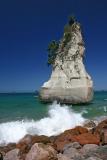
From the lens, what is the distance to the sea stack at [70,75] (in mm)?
45906

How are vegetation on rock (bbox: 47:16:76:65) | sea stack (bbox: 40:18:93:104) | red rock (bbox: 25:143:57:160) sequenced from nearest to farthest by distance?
red rock (bbox: 25:143:57:160) → sea stack (bbox: 40:18:93:104) → vegetation on rock (bbox: 47:16:76:65)

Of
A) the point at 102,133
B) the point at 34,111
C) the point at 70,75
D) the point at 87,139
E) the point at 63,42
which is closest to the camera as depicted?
the point at 87,139

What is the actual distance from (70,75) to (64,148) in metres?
36.5

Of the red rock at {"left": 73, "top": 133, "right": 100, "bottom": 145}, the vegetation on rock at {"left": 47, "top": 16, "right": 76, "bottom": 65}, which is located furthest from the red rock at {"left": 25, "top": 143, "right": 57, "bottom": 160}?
the vegetation on rock at {"left": 47, "top": 16, "right": 76, "bottom": 65}

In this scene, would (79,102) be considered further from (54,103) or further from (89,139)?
(89,139)

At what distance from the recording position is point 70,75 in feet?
158

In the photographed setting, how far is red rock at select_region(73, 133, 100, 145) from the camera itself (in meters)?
12.6

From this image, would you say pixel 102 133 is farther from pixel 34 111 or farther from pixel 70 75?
pixel 70 75

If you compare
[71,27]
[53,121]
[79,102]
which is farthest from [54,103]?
[53,121]

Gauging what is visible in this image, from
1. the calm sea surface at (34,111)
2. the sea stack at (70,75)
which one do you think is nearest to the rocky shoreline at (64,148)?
the calm sea surface at (34,111)

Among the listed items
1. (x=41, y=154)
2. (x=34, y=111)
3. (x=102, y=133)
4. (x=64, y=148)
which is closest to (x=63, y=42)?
(x=34, y=111)

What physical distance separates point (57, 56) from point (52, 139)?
124 feet

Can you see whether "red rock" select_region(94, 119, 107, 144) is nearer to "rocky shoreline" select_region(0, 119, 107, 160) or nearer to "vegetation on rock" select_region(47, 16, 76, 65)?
"rocky shoreline" select_region(0, 119, 107, 160)

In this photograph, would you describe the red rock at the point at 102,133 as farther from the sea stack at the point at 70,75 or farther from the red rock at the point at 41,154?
the sea stack at the point at 70,75
